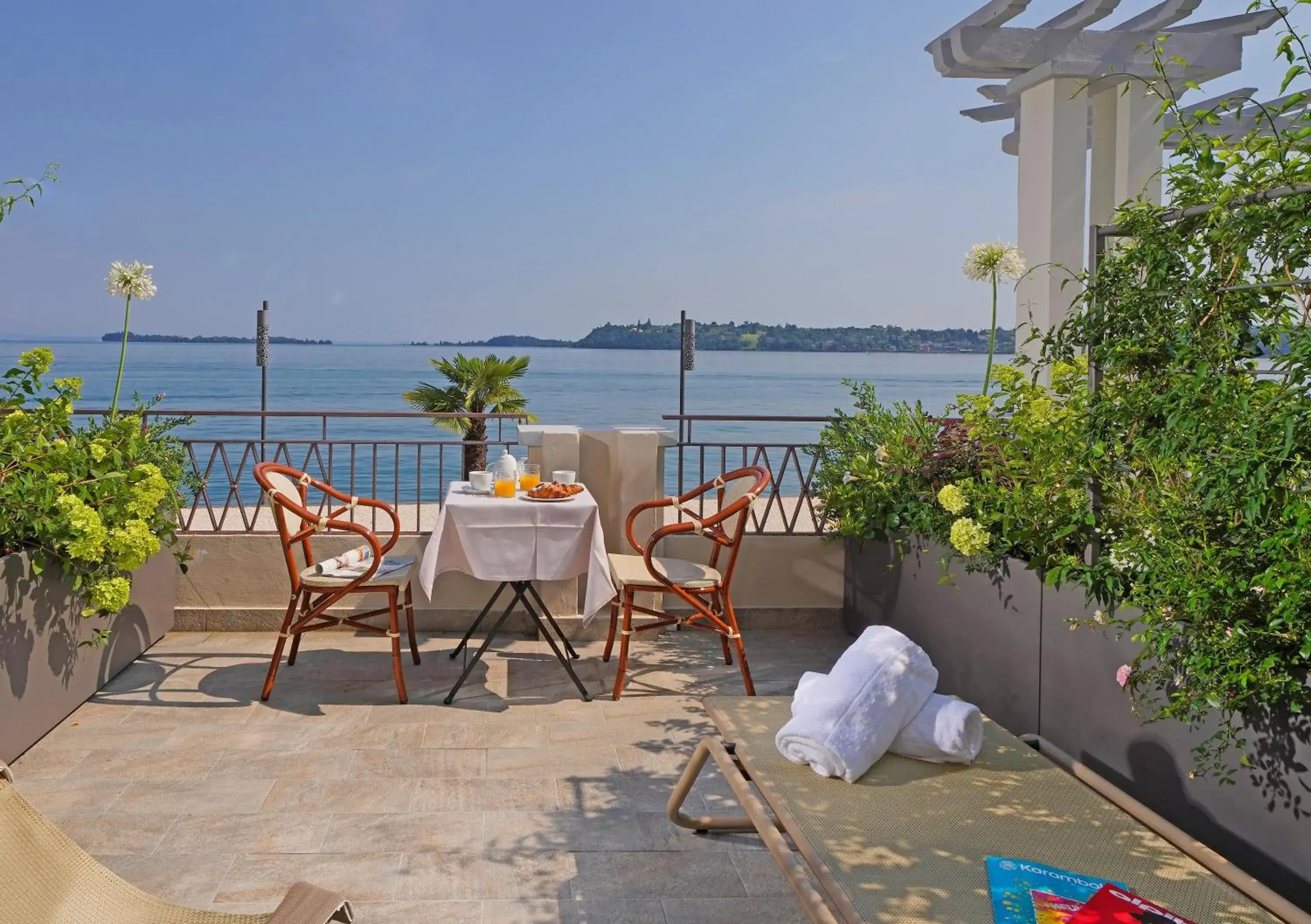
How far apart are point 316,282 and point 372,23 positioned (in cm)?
1097

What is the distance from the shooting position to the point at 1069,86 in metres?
6.14

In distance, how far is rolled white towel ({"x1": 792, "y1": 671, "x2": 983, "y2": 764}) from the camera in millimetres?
2486

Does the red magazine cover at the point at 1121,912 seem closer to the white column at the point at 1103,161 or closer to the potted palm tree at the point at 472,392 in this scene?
the white column at the point at 1103,161

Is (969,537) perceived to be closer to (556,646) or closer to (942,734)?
(942,734)

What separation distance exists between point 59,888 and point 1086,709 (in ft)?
8.35

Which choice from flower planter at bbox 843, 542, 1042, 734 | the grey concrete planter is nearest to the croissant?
flower planter at bbox 843, 542, 1042, 734

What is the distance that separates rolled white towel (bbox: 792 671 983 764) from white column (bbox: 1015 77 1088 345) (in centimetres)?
401

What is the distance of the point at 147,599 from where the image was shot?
15.7ft

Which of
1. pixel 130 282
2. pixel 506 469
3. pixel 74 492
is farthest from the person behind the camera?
pixel 130 282

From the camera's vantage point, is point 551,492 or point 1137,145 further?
point 1137,145

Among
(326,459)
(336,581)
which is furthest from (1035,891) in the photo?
(326,459)

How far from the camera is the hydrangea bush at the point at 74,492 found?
3658mm

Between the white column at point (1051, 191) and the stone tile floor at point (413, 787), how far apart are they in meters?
2.95

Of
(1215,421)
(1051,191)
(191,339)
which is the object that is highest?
(191,339)
